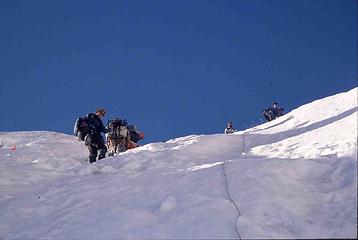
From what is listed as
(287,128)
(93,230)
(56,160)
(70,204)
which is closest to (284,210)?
(93,230)

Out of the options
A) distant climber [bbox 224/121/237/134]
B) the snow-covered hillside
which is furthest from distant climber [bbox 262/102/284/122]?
the snow-covered hillside

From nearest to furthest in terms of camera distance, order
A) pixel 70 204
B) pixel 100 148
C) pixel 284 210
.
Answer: pixel 284 210 → pixel 70 204 → pixel 100 148

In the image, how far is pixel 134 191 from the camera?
28.6 feet

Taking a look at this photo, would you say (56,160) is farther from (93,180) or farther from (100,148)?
(93,180)

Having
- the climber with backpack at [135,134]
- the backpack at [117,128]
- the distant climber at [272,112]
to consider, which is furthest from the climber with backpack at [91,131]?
the distant climber at [272,112]

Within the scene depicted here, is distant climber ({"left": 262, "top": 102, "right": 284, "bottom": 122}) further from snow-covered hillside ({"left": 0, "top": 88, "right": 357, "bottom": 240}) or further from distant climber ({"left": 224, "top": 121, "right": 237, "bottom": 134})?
snow-covered hillside ({"left": 0, "top": 88, "right": 357, "bottom": 240})

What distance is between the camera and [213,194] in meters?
7.30

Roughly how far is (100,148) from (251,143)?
5.33 meters

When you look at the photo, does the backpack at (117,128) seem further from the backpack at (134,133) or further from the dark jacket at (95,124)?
the backpack at (134,133)

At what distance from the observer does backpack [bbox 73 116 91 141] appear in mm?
14000

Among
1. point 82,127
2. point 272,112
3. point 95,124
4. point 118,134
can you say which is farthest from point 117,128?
point 272,112

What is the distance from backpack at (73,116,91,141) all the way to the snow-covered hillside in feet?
6.04

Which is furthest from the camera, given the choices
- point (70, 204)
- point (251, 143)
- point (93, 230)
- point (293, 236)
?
point (251, 143)

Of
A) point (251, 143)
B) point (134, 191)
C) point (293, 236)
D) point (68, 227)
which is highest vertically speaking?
point (251, 143)
